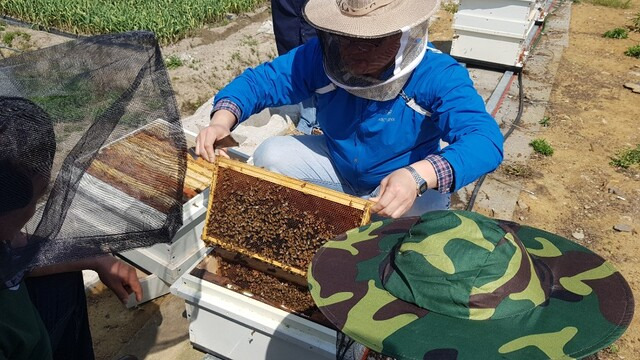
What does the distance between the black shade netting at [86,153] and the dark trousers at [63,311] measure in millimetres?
671

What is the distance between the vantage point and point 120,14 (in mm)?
6980

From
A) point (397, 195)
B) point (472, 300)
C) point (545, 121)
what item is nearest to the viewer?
point (472, 300)

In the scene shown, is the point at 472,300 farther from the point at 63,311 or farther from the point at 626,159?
the point at 626,159

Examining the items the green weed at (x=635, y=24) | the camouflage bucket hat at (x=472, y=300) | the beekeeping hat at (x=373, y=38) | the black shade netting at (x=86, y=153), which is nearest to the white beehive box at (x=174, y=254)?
the beekeeping hat at (x=373, y=38)

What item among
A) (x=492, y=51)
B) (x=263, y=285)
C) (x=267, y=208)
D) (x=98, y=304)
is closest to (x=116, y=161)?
(x=267, y=208)

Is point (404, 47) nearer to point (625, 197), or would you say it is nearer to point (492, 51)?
point (625, 197)

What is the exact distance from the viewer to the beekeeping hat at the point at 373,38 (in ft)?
7.49

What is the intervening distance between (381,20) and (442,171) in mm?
684

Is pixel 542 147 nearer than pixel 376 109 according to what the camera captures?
No

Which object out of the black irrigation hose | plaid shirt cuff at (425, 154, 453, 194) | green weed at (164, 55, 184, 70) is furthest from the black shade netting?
green weed at (164, 55, 184, 70)

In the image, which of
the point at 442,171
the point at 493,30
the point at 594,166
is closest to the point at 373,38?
the point at 442,171

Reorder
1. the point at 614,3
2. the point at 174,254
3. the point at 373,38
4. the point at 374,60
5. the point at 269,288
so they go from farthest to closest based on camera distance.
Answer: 1. the point at 614,3
2. the point at 174,254
3. the point at 269,288
4. the point at 374,60
5. the point at 373,38

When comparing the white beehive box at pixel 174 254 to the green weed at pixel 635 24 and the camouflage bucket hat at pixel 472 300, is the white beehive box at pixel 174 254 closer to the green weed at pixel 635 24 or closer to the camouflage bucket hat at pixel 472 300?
the camouflage bucket hat at pixel 472 300

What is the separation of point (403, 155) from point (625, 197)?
2.80m
